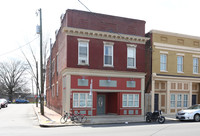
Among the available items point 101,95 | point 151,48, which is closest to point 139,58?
point 151,48

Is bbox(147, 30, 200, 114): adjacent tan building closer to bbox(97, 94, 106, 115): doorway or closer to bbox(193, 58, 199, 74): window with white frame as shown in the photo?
bbox(193, 58, 199, 74): window with white frame

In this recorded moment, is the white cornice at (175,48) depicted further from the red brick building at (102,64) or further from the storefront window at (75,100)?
the storefront window at (75,100)

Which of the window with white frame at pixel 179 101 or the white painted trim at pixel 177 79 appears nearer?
the white painted trim at pixel 177 79

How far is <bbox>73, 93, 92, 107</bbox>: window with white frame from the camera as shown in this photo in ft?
59.9

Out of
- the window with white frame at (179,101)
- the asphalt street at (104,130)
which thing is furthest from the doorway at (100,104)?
the window with white frame at (179,101)

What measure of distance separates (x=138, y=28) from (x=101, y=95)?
751 cm

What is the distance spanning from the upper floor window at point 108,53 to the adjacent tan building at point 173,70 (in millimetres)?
4563

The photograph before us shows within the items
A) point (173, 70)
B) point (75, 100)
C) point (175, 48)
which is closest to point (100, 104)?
point (75, 100)

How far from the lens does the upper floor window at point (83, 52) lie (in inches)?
735

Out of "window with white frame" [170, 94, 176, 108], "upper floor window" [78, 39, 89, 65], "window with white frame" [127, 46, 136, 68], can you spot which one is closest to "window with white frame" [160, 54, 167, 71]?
"window with white frame" [170, 94, 176, 108]

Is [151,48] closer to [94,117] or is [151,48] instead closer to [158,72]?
[158,72]

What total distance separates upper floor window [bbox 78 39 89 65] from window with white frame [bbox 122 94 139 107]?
4.99 m

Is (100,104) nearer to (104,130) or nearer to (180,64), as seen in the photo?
(104,130)

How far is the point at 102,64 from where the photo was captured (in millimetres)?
19375
